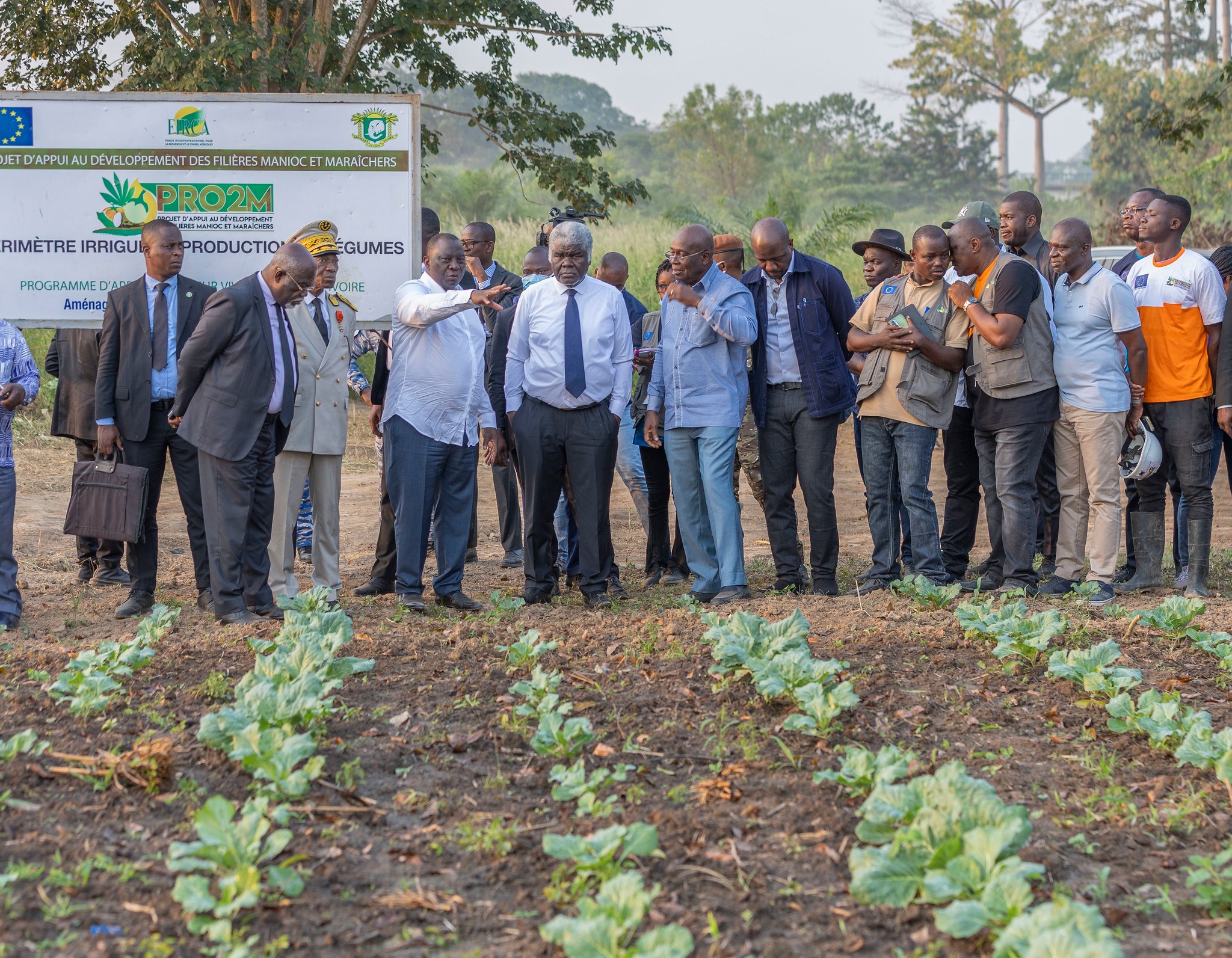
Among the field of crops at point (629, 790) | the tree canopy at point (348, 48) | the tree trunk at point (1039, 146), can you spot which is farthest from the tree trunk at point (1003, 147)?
the field of crops at point (629, 790)

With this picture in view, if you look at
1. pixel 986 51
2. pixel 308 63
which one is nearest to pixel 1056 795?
pixel 308 63

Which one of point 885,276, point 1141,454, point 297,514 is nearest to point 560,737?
point 297,514

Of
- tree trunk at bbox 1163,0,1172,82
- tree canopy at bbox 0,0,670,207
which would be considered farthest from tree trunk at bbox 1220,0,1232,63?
tree canopy at bbox 0,0,670,207

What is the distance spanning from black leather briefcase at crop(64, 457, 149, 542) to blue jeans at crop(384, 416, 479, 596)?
1.27 meters

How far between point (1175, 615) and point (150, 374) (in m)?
5.11

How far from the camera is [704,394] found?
6.89 m

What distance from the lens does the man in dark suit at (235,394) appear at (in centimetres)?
620

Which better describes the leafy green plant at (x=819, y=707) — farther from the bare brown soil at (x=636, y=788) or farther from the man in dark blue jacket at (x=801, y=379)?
the man in dark blue jacket at (x=801, y=379)

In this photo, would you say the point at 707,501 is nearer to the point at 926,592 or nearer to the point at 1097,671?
the point at 926,592

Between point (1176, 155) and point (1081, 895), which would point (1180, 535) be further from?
point (1176, 155)

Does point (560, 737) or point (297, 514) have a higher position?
point (297, 514)

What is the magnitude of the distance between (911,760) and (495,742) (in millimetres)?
1332

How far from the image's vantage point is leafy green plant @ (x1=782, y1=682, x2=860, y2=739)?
13.6 ft

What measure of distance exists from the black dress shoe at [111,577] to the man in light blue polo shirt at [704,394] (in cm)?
324
